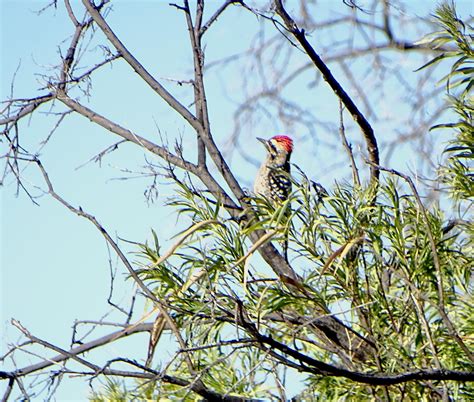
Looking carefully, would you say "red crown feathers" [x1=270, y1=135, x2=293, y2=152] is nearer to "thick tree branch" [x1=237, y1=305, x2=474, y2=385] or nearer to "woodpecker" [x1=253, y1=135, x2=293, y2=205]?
"woodpecker" [x1=253, y1=135, x2=293, y2=205]

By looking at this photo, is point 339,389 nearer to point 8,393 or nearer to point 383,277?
point 383,277

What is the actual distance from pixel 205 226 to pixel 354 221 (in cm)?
48

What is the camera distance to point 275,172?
523 centimetres

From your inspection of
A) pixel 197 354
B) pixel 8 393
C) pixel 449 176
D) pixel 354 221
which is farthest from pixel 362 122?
pixel 8 393

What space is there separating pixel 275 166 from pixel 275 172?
0.93 metres

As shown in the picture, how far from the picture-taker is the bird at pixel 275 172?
5547 millimetres

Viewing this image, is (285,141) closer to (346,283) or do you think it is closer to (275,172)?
(275,172)

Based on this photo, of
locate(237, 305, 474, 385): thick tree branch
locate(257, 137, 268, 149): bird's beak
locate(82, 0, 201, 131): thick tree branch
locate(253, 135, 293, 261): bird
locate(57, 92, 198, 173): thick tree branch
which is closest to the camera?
locate(237, 305, 474, 385): thick tree branch

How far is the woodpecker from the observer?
5602 millimetres

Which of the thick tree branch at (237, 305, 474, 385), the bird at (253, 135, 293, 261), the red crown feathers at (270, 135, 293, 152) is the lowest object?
the thick tree branch at (237, 305, 474, 385)

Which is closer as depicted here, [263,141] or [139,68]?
[139,68]

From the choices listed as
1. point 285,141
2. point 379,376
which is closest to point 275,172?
point 285,141

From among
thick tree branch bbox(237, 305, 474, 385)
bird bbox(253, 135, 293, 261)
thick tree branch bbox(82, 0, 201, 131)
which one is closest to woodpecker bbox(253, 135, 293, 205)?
bird bbox(253, 135, 293, 261)

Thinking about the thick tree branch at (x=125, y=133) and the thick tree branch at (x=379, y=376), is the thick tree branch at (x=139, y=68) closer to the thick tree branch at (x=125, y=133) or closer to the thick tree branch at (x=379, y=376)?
the thick tree branch at (x=125, y=133)
